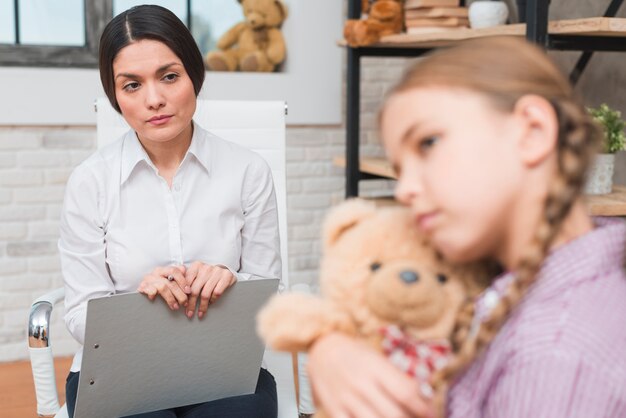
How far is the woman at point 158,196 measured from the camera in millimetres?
1409

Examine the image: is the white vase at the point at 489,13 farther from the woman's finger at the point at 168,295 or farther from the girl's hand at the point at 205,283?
the woman's finger at the point at 168,295

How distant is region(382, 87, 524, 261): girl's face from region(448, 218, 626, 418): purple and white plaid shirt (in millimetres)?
63

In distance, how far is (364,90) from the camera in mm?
3145

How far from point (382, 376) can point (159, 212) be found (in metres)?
0.93

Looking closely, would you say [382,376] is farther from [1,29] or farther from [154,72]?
[1,29]

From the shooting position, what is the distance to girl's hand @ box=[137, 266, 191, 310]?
1.19 m

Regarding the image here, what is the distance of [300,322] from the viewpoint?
70 centimetres

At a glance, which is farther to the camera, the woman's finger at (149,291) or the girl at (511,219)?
the woman's finger at (149,291)

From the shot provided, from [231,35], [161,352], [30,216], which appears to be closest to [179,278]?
[161,352]

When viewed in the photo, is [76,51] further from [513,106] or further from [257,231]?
[513,106]

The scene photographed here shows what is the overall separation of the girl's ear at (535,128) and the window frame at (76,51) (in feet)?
8.50

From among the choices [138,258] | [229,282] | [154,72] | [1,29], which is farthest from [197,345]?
[1,29]

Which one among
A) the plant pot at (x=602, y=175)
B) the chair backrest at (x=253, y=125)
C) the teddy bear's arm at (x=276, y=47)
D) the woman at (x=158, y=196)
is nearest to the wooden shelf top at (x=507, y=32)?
the plant pot at (x=602, y=175)

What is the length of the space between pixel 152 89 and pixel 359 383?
917mm
